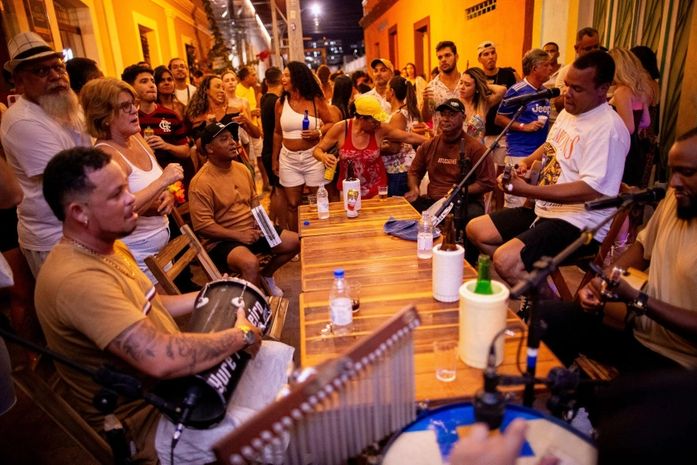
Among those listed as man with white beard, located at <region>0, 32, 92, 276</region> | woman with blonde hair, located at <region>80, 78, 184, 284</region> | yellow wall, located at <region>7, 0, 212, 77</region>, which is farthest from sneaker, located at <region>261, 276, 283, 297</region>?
yellow wall, located at <region>7, 0, 212, 77</region>

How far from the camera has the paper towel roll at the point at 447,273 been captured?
1.75 metres

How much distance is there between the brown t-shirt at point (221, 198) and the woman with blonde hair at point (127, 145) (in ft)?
1.60

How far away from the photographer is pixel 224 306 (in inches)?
71.7

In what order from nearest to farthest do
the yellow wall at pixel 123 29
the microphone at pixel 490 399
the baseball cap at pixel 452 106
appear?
1. the microphone at pixel 490 399
2. the baseball cap at pixel 452 106
3. the yellow wall at pixel 123 29

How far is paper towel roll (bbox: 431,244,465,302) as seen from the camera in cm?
175

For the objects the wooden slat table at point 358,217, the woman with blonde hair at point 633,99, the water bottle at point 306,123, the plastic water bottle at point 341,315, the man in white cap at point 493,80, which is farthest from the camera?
the man in white cap at point 493,80

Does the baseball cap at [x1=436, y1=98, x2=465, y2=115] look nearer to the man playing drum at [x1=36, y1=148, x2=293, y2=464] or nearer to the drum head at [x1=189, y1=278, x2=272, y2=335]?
the drum head at [x1=189, y1=278, x2=272, y2=335]

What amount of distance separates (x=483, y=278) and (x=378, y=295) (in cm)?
68

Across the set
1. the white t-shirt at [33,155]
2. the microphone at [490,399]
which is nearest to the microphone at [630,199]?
the microphone at [490,399]

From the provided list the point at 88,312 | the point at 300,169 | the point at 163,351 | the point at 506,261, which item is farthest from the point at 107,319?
the point at 300,169

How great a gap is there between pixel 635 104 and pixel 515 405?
3677 mm

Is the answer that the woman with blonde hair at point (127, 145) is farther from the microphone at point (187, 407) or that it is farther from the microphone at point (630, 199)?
the microphone at point (630, 199)

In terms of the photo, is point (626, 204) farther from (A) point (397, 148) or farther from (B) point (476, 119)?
(B) point (476, 119)

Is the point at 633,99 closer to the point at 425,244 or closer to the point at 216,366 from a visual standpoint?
the point at 425,244
